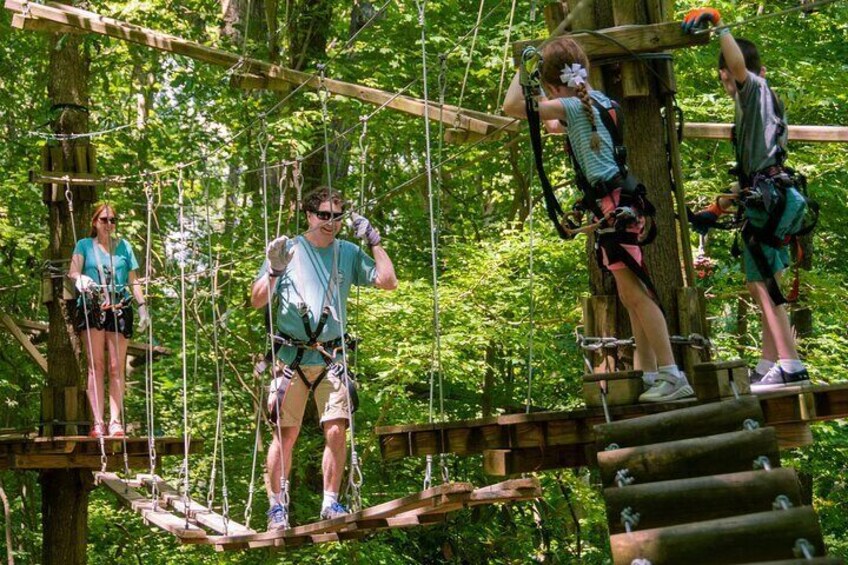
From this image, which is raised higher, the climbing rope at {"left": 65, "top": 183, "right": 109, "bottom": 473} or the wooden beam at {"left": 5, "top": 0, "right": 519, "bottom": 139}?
the wooden beam at {"left": 5, "top": 0, "right": 519, "bottom": 139}

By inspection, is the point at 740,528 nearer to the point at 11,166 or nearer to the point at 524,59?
the point at 524,59

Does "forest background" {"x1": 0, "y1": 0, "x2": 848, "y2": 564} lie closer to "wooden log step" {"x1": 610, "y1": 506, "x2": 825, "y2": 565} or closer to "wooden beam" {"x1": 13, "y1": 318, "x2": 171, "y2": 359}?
"wooden beam" {"x1": 13, "y1": 318, "x2": 171, "y2": 359}

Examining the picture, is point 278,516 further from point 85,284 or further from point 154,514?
point 85,284

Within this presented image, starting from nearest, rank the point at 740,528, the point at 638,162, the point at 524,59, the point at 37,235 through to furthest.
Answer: the point at 740,528 → the point at 524,59 → the point at 638,162 → the point at 37,235

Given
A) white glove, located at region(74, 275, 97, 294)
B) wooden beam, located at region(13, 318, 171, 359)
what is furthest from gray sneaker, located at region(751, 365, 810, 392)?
wooden beam, located at region(13, 318, 171, 359)

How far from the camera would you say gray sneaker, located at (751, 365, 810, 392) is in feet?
13.4

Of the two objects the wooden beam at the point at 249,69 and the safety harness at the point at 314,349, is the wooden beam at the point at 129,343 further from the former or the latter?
the safety harness at the point at 314,349

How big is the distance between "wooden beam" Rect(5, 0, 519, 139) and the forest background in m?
1.62

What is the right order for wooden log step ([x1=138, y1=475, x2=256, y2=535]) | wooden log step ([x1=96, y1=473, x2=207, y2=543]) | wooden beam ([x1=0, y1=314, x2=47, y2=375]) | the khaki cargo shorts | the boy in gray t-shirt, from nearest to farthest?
the boy in gray t-shirt → the khaki cargo shorts → wooden log step ([x1=96, y1=473, x2=207, y2=543]) → wooden log step ([x1=138, y1=475, x2=256, y2=535]) → wooden beam ([x1=0, y1=314, x2=47, y2=375])

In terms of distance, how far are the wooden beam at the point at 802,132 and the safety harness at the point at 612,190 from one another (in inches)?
56.6

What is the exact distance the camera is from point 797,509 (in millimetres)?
2836

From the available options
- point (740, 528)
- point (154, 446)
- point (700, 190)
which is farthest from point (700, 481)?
point (700, 190)

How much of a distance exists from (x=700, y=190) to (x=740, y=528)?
20.2 ft

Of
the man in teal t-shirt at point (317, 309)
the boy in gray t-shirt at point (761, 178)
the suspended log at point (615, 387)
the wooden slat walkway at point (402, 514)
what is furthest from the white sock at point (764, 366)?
the man in teal t-shirt at point (317, 309)
